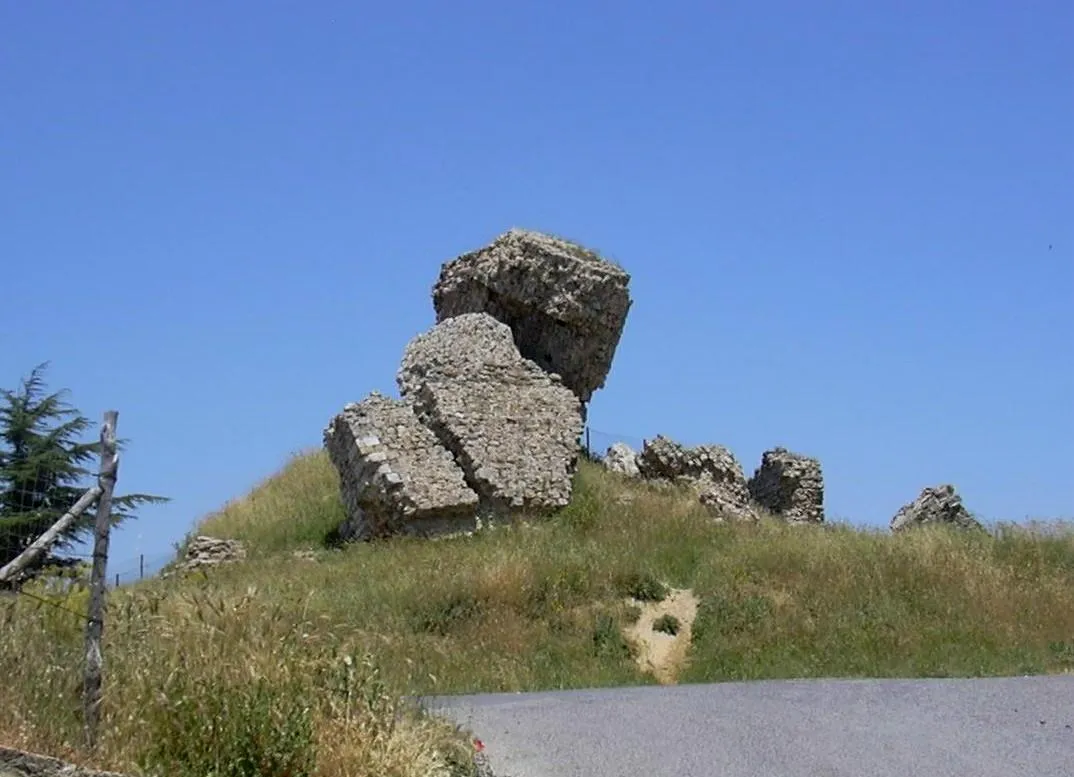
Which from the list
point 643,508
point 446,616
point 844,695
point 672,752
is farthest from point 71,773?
point 643,508

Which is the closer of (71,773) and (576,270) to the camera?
(71,773)

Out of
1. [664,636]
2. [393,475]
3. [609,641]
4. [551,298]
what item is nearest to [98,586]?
[609,641]

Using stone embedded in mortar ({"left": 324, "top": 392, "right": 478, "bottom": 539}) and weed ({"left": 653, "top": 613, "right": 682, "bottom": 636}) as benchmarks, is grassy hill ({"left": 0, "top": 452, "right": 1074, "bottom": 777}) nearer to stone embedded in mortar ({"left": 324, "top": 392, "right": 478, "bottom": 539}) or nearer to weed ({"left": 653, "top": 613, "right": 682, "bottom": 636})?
weed ({"left": 653, "top": 613, "right": 682, "bottom": 636})

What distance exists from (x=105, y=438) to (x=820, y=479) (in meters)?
24.4

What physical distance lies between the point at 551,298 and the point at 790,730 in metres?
18.0

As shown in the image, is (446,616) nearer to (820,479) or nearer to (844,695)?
(844,695)

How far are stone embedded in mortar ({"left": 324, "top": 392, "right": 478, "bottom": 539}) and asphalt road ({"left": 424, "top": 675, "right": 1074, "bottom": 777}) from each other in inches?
391

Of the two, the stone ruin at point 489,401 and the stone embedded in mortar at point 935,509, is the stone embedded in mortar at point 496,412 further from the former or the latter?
the stone embedded in mortar at point 935,509

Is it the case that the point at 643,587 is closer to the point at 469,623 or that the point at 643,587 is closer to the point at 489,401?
the point at 469,623

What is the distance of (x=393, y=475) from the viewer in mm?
23250

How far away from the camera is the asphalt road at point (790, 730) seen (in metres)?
10.0

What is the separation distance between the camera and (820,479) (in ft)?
102

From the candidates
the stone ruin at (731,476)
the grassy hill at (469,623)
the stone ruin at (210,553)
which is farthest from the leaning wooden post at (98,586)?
the stone ruin at (731,476)

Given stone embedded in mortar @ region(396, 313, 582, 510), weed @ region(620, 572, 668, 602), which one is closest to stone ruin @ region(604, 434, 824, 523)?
stone embedded in mortar @ region(396, 313, 582, 510)
